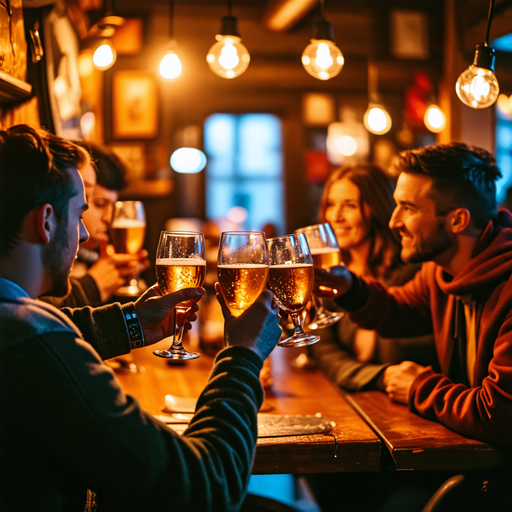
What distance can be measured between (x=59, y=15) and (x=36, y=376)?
2943 mm

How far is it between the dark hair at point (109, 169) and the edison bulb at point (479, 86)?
1.48 meters

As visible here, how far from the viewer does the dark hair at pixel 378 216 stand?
2.31m

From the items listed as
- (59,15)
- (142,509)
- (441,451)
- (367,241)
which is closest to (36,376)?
(142,509)

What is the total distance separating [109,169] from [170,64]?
575mm

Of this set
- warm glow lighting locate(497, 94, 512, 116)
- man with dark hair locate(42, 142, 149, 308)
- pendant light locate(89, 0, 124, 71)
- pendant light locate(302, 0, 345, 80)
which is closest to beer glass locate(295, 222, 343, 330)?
man with dark hair locate(42, 142, 149, 308)

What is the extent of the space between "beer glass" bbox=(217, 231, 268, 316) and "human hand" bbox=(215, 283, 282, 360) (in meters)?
0.08

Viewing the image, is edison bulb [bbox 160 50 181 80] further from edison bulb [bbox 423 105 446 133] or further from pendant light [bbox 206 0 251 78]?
edison bulb [bbox 423 105 446 133]

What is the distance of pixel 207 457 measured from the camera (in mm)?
885

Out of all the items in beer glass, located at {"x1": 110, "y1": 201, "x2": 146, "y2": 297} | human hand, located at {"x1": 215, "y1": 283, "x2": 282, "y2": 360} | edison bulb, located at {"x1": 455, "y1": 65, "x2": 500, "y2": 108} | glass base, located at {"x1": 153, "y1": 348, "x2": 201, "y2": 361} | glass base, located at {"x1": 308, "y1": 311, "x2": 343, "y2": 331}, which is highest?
edison bulb, located at {"x1": 455, "y1": 65, "x2": 500, "y2": 108}

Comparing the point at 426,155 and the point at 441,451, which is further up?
the point at 426,155

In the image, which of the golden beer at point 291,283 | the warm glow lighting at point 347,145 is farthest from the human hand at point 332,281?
the warm glow lighting at point 347,145

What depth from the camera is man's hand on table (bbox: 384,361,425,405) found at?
1.58 metres

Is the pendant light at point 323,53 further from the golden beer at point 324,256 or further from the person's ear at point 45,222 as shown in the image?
the person's ear at point 45,222

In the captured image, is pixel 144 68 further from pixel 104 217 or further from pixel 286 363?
pixel 286 363
